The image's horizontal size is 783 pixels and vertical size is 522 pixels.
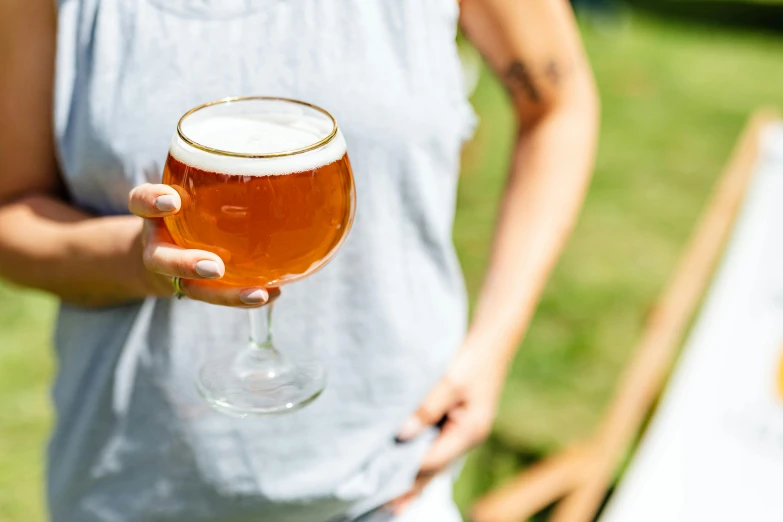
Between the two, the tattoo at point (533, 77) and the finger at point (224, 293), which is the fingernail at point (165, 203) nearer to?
the finger at point (224, 293)

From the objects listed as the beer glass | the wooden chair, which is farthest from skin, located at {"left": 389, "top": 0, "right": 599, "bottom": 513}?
the wooden chair

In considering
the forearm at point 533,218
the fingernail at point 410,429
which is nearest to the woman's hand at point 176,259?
the fingernail at point 410,429

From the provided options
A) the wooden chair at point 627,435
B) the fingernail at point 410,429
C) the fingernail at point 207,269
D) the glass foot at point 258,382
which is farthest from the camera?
the wooden chair at point 627,435

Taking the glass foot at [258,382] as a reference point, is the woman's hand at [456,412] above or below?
below

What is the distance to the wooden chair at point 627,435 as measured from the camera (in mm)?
2510

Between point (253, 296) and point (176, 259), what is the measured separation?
10cm

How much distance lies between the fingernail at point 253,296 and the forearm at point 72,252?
24 cm

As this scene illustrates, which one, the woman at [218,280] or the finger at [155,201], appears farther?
the woman at [218,280]

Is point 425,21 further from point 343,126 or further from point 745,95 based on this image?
point 745,95

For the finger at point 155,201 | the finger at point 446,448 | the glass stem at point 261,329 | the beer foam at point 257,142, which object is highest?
the beer foam at point 257,142

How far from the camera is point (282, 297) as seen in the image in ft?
4.29

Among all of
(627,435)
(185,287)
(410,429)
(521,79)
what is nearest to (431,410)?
(410,429)

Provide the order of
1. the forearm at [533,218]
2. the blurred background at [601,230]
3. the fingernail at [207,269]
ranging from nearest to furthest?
1. the fingernail at [207,269]
2. the forearm at [533,218]
3. the blurred background at [601,230]

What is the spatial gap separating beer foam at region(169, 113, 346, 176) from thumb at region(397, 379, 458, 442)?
524 mm
